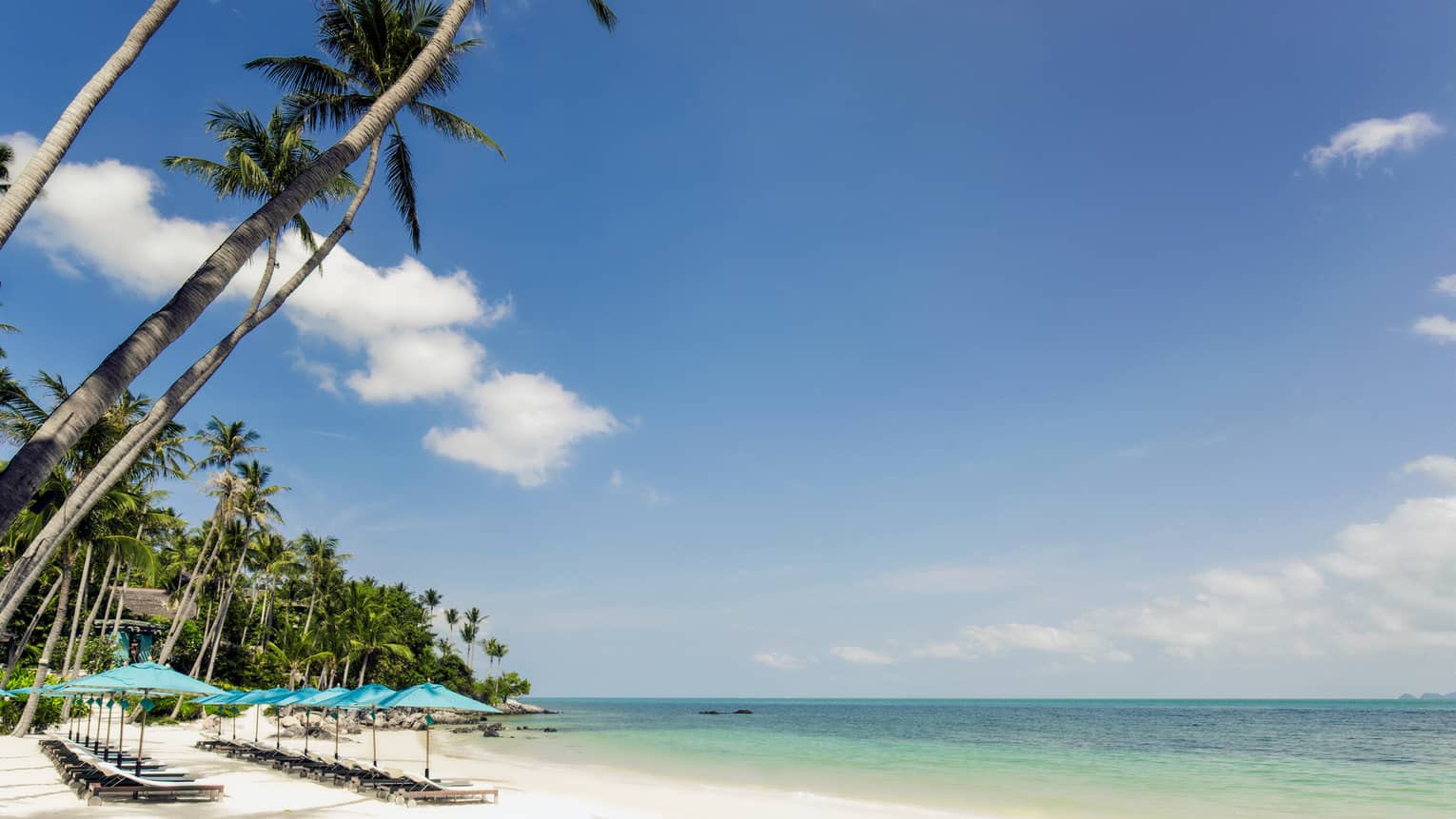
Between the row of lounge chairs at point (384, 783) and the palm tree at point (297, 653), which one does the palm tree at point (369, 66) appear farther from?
the palm tree at point (297, 653)

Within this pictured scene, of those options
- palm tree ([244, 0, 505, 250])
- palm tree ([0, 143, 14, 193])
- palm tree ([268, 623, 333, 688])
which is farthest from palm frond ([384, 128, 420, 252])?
palm tree ([268, 623, 333, 688])

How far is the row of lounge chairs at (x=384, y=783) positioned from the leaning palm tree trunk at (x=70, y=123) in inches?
458

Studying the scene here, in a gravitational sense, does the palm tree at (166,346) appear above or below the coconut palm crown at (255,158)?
below

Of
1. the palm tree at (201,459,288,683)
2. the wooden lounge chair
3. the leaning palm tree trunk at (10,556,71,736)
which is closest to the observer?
the wooden lounge chair

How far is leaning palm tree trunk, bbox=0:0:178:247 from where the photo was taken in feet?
20.2

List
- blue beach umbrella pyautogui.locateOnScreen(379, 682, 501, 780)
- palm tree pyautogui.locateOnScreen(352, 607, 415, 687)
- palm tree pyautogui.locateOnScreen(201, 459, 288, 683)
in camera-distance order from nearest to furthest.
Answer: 1. blue beach umbrella pyautogui.locateOnScreen(379, 682, 501, 780)
2. palm tree pyautogui.locateOnScreen(201, 459, 288, 683)
3. palm tree pyautogui.locateOnScreen(352, 607, 415, 687)

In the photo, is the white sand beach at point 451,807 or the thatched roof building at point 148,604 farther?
the thatched roof building at point 148,604

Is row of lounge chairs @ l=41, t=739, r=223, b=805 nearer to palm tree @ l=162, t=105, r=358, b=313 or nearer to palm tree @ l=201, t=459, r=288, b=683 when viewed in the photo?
palm tree @ l=162, t=105, r=358, b=313

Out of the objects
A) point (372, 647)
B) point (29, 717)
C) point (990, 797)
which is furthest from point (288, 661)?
point (990, 797)

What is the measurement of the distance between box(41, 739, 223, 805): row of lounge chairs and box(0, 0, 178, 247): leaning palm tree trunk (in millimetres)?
10812

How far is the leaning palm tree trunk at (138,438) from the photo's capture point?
1029 centimetres

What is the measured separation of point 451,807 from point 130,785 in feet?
16.8

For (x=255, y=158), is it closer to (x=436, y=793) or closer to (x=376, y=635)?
(x=436, y=793)

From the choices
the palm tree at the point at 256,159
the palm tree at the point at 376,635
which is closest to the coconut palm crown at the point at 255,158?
the palm tree at the point at 256,159
